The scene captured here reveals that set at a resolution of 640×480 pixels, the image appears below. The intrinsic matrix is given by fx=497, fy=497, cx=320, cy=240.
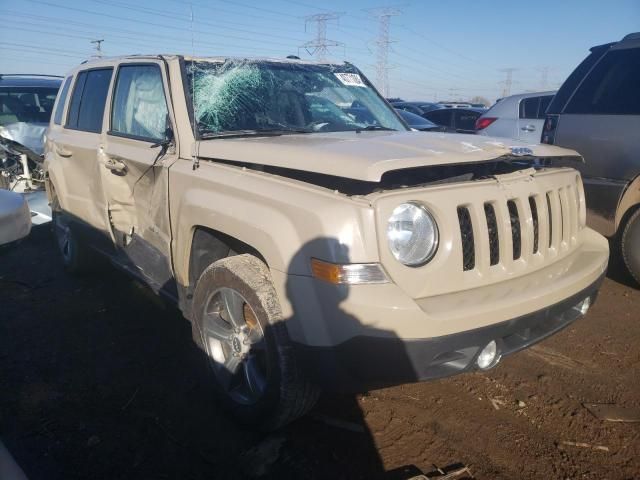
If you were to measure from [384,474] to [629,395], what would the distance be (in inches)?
63.8

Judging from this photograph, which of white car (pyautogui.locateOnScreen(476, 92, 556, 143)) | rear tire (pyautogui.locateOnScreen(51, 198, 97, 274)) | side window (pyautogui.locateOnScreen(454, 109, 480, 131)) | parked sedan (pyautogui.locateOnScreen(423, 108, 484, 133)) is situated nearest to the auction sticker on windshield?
rear tire (pyautogui.locateOnScreen(51, 198, 97, 274))

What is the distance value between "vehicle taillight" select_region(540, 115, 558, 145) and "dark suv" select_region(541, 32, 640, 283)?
35 millimetres

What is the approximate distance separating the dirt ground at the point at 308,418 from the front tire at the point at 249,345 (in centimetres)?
16

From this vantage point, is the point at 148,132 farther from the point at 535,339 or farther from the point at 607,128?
the point at 607,128

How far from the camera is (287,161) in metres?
2.38

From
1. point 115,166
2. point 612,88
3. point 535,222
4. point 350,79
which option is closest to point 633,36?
point 612,88

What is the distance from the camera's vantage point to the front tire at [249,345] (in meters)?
2.27

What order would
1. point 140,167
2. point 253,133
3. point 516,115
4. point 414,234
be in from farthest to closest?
point 516,115 < point 140,167 < point 253,133 < point 414,234

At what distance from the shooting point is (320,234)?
2.02 m

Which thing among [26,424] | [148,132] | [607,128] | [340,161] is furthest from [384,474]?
[607,128]

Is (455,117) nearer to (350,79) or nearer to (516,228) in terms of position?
(350,79)

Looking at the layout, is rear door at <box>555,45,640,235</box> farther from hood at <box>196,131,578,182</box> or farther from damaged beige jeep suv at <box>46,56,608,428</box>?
hood at <box>196,131,578,182</box>

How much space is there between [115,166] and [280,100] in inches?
50.0

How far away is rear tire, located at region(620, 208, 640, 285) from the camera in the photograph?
4.21m
